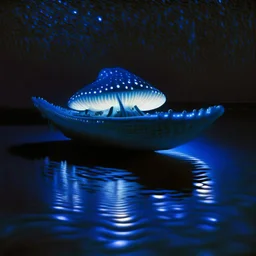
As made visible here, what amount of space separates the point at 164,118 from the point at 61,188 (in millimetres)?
258

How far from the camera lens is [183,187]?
16.9 inches

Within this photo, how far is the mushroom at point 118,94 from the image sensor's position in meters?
0.69

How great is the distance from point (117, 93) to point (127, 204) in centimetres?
39

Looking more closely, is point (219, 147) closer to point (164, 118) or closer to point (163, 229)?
point (164, 118)

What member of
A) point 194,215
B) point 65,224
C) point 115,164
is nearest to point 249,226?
point 194,215

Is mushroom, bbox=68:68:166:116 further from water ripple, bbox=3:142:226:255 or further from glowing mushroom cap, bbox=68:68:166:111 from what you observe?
water ripple, bbox=3:142:226:255

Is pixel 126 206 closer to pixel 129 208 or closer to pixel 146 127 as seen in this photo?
pixel 129 208

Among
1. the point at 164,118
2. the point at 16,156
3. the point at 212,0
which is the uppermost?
the point at 212,0

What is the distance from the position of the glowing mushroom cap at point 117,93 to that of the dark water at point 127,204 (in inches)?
5.8

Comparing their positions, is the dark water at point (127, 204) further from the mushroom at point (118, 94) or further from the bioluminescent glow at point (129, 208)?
the mushroom at point (118, 94)

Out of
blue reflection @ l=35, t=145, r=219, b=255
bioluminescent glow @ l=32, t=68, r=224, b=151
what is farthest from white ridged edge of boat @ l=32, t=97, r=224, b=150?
blue reflection @ l=35, t=145, r=219, b=255

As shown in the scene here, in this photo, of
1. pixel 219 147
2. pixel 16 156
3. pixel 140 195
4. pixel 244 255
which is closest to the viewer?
pixel 244 255

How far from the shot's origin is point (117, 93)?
69 centimetres

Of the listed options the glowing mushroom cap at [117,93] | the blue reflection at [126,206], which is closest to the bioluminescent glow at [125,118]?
the glowing mushroom cap at [117,93]
